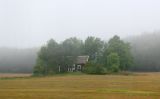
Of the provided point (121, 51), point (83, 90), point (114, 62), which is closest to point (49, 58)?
point (114, 62)

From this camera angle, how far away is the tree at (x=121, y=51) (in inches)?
4887

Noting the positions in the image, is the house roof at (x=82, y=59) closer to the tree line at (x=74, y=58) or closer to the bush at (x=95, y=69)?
the tree line at (x=74, y=58)

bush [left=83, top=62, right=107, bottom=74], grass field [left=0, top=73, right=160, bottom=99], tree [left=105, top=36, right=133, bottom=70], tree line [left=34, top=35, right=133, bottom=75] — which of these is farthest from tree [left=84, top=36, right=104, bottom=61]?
grass field [left=0, top=73, right=160, bottom=99]

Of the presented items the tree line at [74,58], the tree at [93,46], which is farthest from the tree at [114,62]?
the tree at [93,46]

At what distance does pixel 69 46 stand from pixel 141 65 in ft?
162

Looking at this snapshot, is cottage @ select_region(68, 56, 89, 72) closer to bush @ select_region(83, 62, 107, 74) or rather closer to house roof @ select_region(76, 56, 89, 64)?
house roof @ select_region(76, 56, 89, 64)

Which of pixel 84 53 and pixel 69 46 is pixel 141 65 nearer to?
pixel 84 53

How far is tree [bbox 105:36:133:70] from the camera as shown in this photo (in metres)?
124

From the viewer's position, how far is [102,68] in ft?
366

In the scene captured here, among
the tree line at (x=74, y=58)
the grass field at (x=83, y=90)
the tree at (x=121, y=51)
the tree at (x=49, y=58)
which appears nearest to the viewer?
the grass field at (x=83, y=90)

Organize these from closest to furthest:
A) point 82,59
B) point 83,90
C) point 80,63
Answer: point 83,90
point 80,63
point 82,59

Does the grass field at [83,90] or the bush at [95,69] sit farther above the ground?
the bush at [95,69]

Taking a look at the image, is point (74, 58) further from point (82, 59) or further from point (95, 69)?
point (95, 69)

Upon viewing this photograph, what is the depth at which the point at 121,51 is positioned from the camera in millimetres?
124688
